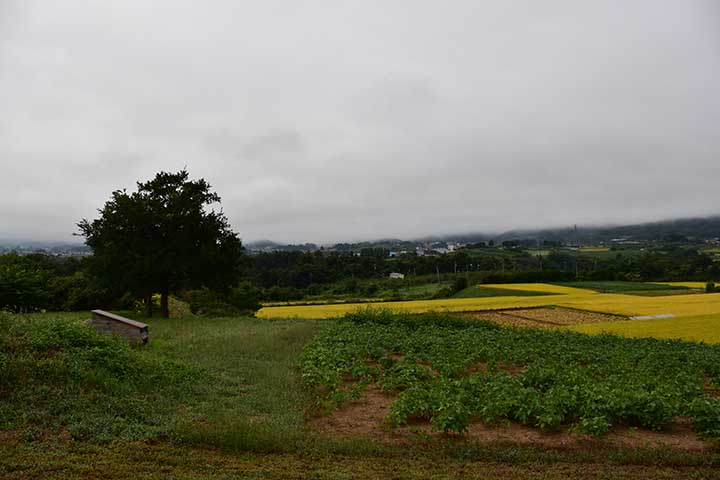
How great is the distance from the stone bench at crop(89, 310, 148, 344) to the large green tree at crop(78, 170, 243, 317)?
9.51 meters

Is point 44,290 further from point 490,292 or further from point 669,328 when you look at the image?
point 490,292

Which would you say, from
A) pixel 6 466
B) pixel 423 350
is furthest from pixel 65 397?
pixel 423 350

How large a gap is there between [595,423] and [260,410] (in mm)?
6322

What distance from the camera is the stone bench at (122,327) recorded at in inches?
644

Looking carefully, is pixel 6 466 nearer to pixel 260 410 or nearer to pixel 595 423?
pixel 260 410

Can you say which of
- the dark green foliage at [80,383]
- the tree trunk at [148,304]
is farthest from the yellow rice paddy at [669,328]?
the tree trunk at [148,304]

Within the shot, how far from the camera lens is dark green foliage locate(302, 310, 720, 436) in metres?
8.83

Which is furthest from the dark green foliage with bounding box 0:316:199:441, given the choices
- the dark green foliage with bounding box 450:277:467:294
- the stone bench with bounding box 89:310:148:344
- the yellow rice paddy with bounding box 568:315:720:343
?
the dark green foliage with bounding box 450:277:467:294

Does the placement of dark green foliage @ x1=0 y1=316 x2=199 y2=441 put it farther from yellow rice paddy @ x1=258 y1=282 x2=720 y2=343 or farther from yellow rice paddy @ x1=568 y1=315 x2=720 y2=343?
yellow rice paddy @ x1=568 y1=315 x2=720 y2=343

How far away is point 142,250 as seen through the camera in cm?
2736

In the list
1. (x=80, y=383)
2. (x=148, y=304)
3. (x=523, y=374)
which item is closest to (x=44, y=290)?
A: (x=148, y=304)

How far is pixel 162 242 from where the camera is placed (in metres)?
28.0

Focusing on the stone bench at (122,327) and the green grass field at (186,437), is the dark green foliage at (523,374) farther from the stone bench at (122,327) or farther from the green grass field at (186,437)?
the stone bench at (122,327)

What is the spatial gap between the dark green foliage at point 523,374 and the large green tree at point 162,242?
375 inches
